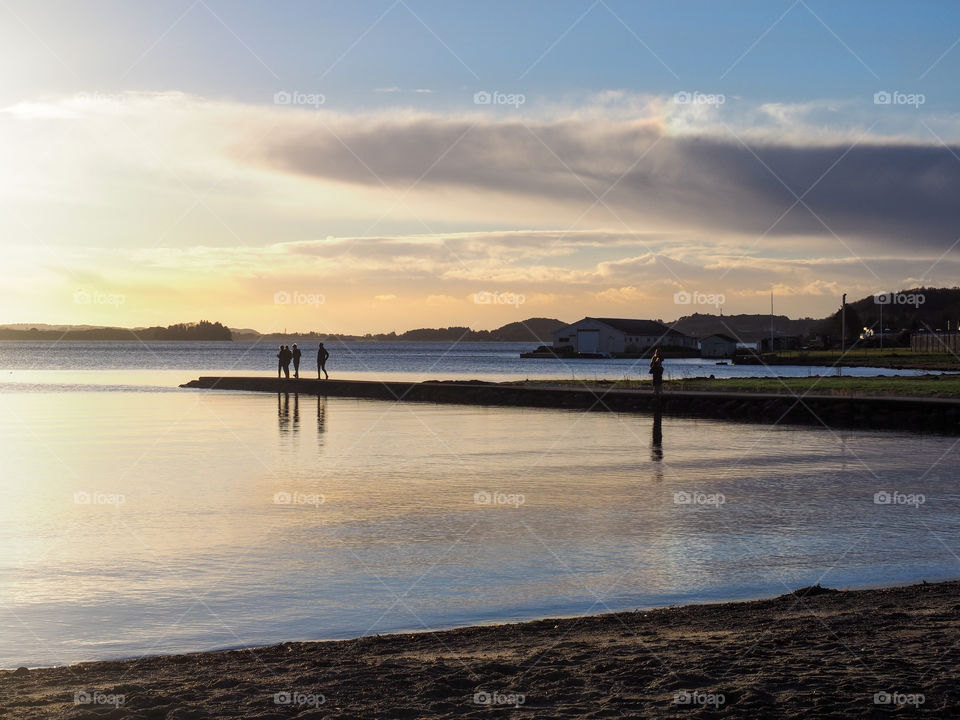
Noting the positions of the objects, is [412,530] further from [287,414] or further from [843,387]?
[843,387]

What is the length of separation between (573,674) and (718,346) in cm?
14046

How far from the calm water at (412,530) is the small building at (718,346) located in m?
120

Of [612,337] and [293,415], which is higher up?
[612,337]

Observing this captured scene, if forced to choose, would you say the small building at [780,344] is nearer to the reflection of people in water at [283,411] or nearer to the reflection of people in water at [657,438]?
the reflection of people in water at [283,411]

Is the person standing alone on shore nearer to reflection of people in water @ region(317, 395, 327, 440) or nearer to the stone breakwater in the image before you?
the stone breakwater

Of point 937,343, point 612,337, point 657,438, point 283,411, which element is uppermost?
point 612,337

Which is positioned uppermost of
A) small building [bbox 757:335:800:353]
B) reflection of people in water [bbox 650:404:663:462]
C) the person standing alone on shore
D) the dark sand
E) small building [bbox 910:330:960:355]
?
small building [bbox 757:335:800:353]

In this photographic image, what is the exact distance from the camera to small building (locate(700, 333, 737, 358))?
141288 mm

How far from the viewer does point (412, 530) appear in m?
12.0

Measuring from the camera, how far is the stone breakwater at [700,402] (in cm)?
2866

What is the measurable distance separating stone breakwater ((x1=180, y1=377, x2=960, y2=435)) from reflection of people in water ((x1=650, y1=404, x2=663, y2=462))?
39 centimetres

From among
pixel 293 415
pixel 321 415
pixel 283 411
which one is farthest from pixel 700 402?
pixel 283 411

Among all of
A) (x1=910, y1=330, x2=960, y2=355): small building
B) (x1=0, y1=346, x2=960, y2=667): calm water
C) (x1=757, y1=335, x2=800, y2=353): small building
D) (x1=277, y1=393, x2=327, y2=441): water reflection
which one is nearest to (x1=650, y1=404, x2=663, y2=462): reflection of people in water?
(x1=0, y1=346, x2=960, y2=667): calm water

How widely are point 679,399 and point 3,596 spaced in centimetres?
2737
